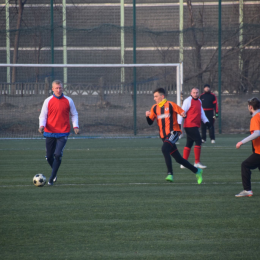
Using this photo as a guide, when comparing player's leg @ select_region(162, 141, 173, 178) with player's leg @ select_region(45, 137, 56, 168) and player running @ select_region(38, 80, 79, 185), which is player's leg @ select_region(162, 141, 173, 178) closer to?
player running @ select_region(38, 80, 79, 185)

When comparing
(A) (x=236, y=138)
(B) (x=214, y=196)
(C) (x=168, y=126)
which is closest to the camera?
(B) (x=214, y=196)

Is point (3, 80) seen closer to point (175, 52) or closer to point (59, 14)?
point (59, 14)

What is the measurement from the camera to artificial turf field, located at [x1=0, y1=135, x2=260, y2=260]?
15.4 ft

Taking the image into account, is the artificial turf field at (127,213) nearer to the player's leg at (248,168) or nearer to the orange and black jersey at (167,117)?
the player's leg at (248,168)

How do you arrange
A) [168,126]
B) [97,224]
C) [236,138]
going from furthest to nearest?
[236,138] < [168,126] < [97,224]

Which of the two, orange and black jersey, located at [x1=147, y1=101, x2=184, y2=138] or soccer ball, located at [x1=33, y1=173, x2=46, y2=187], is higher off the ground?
orange and black jersey, located at [x1=147, y1=101, x2=184, y2=138]

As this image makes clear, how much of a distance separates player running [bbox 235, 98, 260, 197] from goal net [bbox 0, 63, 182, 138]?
35.7 feet

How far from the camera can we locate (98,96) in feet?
64.5

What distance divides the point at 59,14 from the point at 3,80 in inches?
166

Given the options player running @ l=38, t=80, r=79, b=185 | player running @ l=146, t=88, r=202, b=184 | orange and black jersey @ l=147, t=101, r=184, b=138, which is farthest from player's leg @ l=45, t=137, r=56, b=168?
orange and black jersey @ l=147, t=101, r=184, b=138

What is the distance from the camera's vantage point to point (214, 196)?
7.45m

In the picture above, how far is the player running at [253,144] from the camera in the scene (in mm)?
6785

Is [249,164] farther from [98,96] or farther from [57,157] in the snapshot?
[98,96]

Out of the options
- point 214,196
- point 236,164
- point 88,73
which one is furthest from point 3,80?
point 214,196
